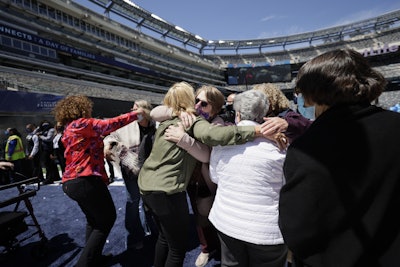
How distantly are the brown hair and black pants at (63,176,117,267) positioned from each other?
6.67 ft

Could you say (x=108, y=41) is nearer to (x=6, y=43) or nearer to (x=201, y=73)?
(x=6, y=43)

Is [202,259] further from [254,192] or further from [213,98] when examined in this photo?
[213,98]

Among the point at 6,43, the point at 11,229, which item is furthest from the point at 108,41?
the point at 11,229

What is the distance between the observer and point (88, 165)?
2.11 meters

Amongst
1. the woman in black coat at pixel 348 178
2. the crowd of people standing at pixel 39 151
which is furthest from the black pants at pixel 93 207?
the crowd of people standing at pixel 39 151

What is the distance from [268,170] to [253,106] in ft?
1.35

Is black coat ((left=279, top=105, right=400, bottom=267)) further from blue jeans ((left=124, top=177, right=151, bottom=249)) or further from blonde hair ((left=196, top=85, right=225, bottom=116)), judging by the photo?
blue jeans ((left=124, top=177, right=151, bottom=249))

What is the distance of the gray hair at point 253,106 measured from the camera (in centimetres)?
140

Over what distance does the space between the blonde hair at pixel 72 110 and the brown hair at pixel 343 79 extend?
204 centimetres

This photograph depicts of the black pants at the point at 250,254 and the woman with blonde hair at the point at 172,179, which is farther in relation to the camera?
the woman with blonde hair at the point at 172,179

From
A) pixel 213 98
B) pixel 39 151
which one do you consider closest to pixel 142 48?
pixel 39 151

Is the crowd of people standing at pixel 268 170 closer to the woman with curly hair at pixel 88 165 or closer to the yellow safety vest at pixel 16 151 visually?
the woman with curly hair at pixel 88 165

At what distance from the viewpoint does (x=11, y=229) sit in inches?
104

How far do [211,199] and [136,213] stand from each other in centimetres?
122
